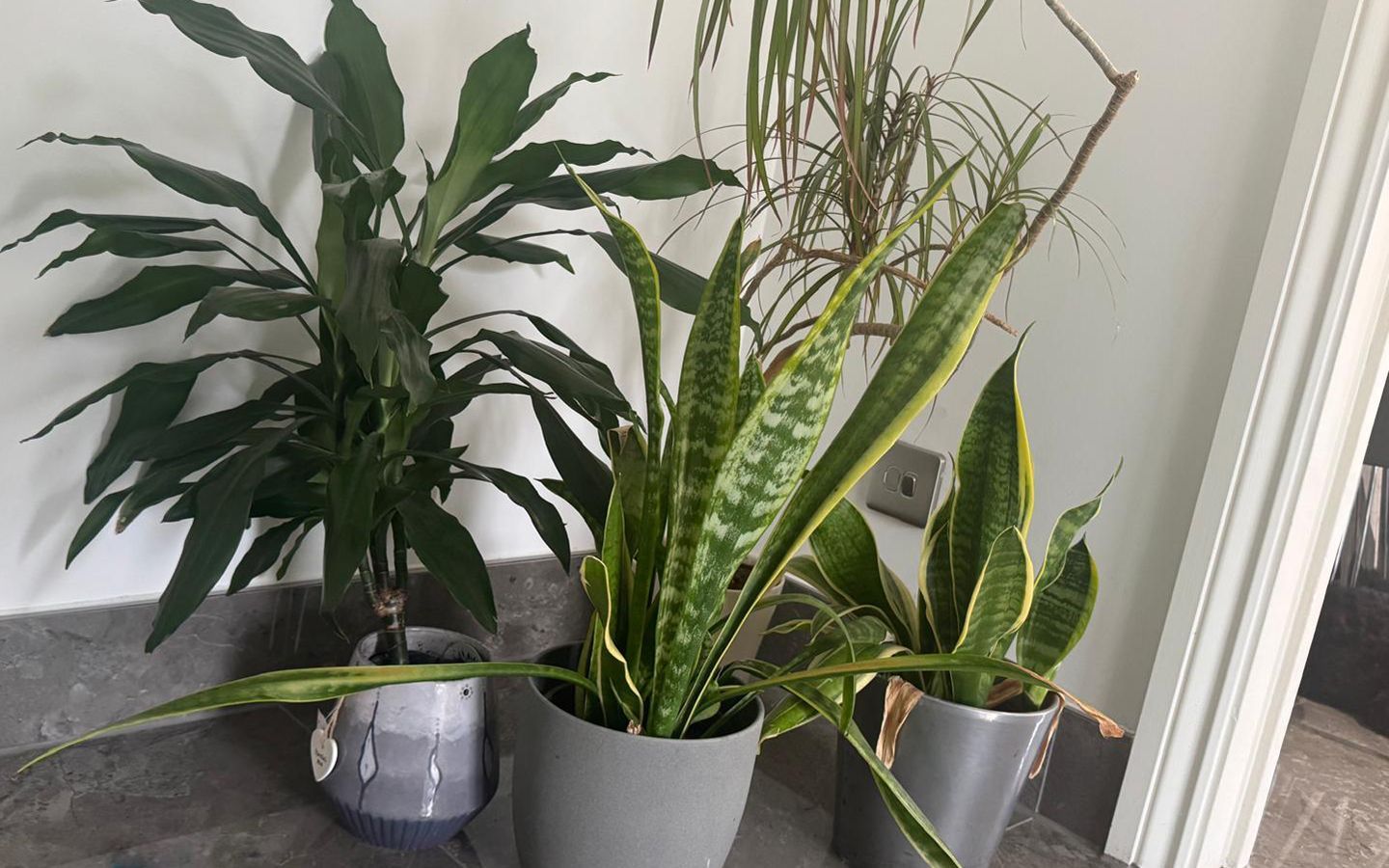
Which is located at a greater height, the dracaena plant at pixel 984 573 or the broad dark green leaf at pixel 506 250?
the broad dark green leaf at pixel 506 250

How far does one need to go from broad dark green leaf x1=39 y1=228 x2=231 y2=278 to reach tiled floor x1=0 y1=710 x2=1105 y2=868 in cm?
44

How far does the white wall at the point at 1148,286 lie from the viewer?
1.03m

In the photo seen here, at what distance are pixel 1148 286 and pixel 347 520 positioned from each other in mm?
808

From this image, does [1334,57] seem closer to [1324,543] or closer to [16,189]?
[1324,543]

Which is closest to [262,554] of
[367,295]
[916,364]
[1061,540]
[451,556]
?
[451,556]

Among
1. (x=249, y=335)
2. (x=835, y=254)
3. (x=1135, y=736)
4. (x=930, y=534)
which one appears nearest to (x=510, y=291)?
(x=249, y=335)

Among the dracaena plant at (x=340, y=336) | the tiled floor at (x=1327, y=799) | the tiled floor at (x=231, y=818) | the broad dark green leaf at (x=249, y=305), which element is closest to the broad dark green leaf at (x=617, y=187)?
the dracaena plant at (x=340, y=336)

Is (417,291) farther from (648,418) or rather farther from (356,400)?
(648,418)

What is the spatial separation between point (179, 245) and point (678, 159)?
0.43 metres

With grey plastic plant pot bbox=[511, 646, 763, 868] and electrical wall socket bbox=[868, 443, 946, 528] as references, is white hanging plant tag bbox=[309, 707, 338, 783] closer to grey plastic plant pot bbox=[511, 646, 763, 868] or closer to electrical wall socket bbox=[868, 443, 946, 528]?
grey plastic plant pot bbox=[511, 646, 763, 868]

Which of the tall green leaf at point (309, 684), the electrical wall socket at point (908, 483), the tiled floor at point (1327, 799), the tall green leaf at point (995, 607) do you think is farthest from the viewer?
the electrical wall socket at point (908, 483)

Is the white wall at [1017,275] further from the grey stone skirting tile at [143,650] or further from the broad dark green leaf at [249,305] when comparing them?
the broad dark green leaf at [249,305]

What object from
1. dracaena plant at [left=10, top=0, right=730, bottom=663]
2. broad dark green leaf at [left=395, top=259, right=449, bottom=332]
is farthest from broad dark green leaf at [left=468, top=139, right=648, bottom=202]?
broad dark green leaf at [left=395, top=259, right=449, bottom=332]

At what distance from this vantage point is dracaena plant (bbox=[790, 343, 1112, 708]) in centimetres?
88
